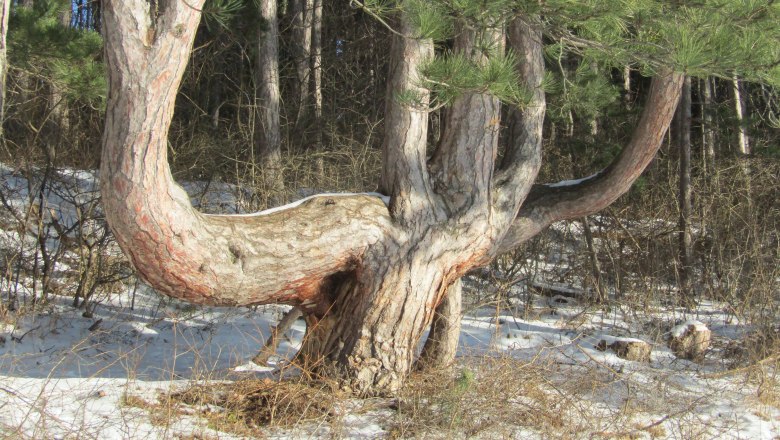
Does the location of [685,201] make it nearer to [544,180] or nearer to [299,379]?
[544,180]

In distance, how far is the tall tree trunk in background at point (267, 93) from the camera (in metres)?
9.63

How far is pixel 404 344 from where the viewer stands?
15.4ft

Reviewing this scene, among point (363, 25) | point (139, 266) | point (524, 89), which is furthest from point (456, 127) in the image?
point (363, 25)

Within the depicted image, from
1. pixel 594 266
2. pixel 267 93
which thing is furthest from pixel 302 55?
pixel 594 266

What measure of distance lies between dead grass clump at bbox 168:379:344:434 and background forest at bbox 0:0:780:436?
1348mm

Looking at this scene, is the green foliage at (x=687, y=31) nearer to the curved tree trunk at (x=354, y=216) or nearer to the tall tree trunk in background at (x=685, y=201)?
the curved tree trunk at (x=354, y=216)

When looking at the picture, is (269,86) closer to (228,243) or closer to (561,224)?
(561,224)

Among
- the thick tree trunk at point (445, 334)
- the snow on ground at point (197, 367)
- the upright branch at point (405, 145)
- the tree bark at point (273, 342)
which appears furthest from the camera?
the thick tree trunk at point (445, 334)

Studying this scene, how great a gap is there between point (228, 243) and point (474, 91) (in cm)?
147

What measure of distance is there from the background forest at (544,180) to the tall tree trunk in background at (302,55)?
495 millimetres

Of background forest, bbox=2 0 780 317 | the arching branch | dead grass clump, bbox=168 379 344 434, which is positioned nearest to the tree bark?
dead grass clump, bbox=168 379 344 434

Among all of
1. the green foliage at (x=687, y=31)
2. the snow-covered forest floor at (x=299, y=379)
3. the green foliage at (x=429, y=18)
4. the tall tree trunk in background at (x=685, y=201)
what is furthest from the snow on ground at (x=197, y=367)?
the green foliage at (x=429, y=18)

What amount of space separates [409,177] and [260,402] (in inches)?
61.3

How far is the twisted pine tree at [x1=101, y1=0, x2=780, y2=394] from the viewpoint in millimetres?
3621
